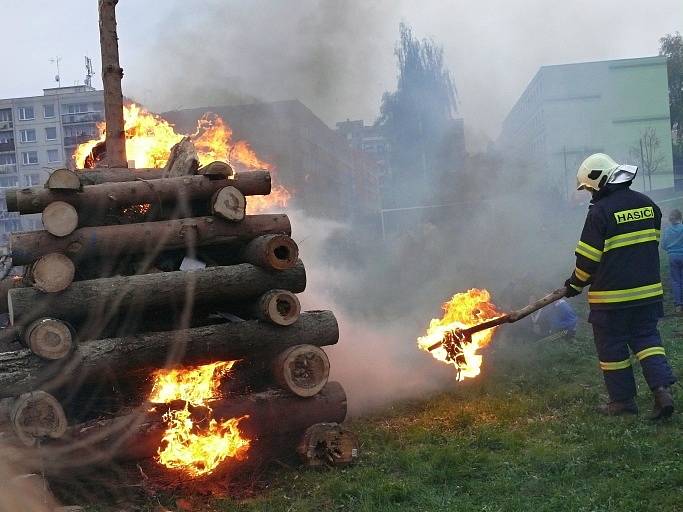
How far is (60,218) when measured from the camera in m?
5.30

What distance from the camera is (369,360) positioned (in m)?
8.05

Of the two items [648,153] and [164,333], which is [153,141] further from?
[648,153]

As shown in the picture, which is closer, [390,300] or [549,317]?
[549,317]

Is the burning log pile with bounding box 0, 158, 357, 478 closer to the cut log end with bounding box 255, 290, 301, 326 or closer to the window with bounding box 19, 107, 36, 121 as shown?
the cut log end with bounding box 255, 290, 301, 326

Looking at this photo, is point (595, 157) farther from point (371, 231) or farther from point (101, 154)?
point (371, 231)

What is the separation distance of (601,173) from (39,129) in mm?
60387

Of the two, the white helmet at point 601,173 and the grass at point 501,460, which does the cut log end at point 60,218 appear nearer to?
the grass at point 501,460

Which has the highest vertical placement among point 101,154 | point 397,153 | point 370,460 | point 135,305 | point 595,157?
point 397,153

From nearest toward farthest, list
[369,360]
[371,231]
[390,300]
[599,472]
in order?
[599,472]
[369,360]
[390,300]
[371,231]

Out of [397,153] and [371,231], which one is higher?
[397,153]

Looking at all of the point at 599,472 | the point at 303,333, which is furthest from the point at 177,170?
the point at 599,472

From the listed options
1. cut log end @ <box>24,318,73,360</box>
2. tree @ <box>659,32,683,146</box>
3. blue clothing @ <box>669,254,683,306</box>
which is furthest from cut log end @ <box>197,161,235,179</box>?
tree @ <box>659,32,683,146</box>

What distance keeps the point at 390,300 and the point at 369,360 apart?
509 centimetres

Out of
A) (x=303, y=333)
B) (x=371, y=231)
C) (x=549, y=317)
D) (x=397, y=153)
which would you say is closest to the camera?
(x=303, y=333)
